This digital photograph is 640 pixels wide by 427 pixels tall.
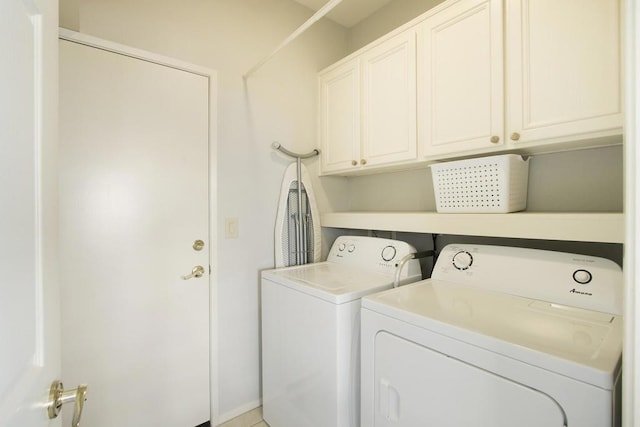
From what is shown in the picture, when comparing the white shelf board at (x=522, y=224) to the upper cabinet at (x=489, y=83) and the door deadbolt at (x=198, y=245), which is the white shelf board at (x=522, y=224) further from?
the door deadbolt at (x=198, y=245)

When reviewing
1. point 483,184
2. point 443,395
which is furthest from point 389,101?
point 443,395

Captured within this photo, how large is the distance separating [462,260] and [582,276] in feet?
1.54

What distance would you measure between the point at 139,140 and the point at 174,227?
503 millimetres

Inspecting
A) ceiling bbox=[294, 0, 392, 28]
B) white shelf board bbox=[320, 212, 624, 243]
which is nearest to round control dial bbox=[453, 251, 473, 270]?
white shelf board bbox=[320, 212, 624, 243]

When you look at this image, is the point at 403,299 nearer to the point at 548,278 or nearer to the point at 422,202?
the point at 548,278

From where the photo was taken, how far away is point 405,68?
1734mm

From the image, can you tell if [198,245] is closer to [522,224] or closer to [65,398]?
[65,398]

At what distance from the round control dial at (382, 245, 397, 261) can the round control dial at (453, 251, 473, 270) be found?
1.16 ft

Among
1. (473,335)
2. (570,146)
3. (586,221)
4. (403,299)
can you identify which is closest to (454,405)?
(473,335)

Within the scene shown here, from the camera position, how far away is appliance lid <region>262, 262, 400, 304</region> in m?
1.43

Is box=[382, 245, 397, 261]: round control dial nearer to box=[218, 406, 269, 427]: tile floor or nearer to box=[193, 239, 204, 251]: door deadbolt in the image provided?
box=[193, 239, 204, 251]: door deadbolt

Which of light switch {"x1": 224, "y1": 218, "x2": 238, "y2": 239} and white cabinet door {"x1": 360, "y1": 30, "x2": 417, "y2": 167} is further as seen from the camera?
light switch {"x1": 224, "y1": 218, "x2": 238, "y2": 239}

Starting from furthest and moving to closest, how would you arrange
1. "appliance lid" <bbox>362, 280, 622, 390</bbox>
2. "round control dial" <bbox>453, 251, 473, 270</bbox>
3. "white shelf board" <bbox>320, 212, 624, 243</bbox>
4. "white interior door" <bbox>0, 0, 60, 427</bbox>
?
"round control dial" <bbox>453, 251, 473, 270</bbox> < "white shelf board" <bbox>320, 212, 624, 243</bbox> < "appliance lid" <bbox>362, 280, 622, 390</bbox> < "white interior door" <bbox>0, 0, 60, 427</bbox>

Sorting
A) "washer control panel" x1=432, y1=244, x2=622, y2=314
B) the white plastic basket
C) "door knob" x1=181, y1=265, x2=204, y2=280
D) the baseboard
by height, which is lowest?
the baseboard
